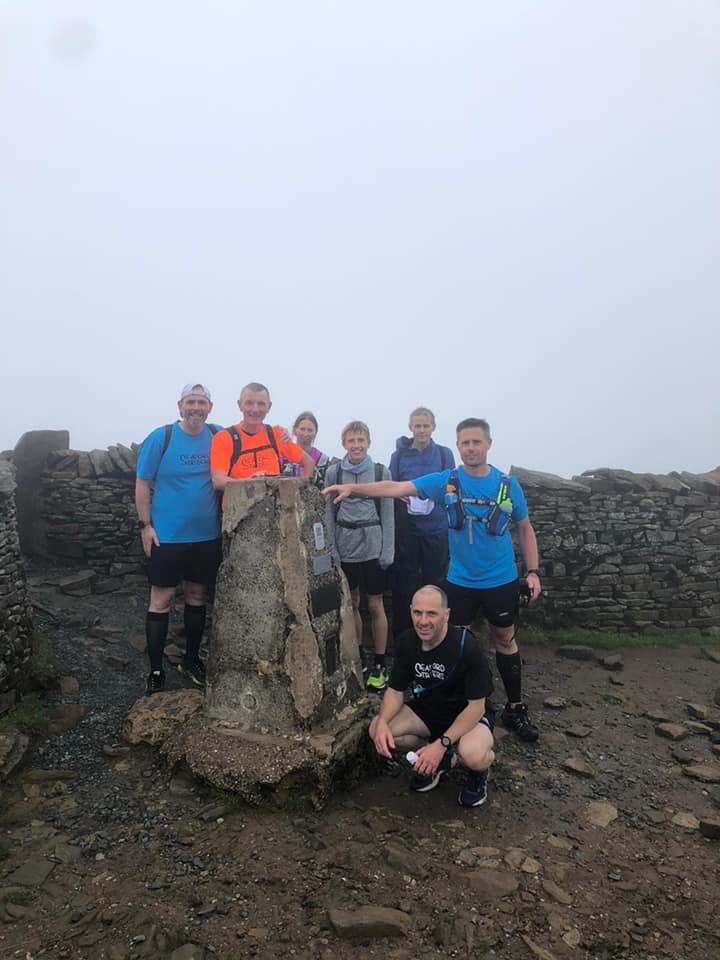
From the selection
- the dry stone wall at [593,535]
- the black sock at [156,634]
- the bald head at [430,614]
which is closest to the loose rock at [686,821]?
the bald head at [430,614]

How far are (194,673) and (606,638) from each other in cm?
573

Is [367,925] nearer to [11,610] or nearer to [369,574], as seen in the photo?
[369,574]

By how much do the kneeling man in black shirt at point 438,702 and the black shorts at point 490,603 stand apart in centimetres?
83

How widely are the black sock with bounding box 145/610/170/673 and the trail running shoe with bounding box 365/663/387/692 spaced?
1945 mm

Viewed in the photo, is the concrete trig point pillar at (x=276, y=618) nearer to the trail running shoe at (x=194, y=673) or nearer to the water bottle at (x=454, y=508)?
Answer: the water bottle at (x=454, y=508)

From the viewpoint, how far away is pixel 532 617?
8.27 m

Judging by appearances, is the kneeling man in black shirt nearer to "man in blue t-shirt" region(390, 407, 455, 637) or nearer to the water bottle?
the water bottle

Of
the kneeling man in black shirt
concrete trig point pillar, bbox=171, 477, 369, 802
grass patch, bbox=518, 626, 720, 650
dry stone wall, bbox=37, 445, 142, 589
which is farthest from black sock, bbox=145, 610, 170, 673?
grass patch, bbox=518, 626, 720, 650

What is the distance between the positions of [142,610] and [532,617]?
210 inches

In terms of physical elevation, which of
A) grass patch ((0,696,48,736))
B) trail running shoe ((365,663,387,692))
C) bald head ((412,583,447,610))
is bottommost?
trail running shoe ((365,663,387,692))

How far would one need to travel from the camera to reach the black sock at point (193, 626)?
5.32 metres

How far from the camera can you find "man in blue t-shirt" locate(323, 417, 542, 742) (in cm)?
464

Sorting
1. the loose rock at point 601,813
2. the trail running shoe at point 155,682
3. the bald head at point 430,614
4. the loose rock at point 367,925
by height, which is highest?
the bald head at point 430,614

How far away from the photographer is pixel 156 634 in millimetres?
5023
